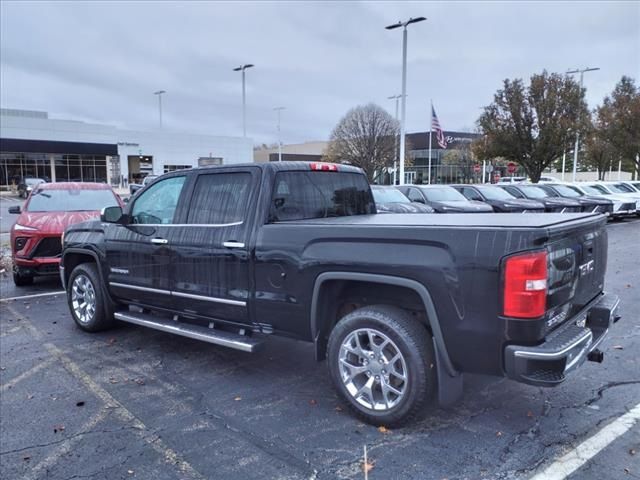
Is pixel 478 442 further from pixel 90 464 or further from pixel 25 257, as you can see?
pixel 25 257

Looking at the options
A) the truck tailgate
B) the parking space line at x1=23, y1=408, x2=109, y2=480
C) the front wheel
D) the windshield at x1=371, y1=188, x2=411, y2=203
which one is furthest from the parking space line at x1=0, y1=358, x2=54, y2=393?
the windshield at x1=371, y1=188, x2=411, y2=203

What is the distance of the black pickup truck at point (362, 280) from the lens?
3176 millimetres

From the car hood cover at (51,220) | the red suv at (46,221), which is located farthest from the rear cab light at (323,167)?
the red suv at (46,221)

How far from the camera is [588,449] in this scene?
334 cm

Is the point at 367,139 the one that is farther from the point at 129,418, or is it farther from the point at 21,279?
the point at 129,418

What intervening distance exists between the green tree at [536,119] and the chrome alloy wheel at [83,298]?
89.5ft

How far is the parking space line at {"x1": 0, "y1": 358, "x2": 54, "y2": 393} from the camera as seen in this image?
15.2 feet

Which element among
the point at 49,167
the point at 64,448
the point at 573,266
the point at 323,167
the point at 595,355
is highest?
the point at 49,167

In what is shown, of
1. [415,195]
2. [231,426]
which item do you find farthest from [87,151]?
[231,426]

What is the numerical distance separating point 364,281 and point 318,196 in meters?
1.37

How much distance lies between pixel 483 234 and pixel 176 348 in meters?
3.81

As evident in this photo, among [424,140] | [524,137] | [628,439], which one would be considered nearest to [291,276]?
[628,439]

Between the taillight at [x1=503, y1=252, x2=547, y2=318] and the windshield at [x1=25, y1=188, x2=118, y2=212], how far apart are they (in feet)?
26.8

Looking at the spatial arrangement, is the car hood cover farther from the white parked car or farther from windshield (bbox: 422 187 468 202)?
the white parked car
